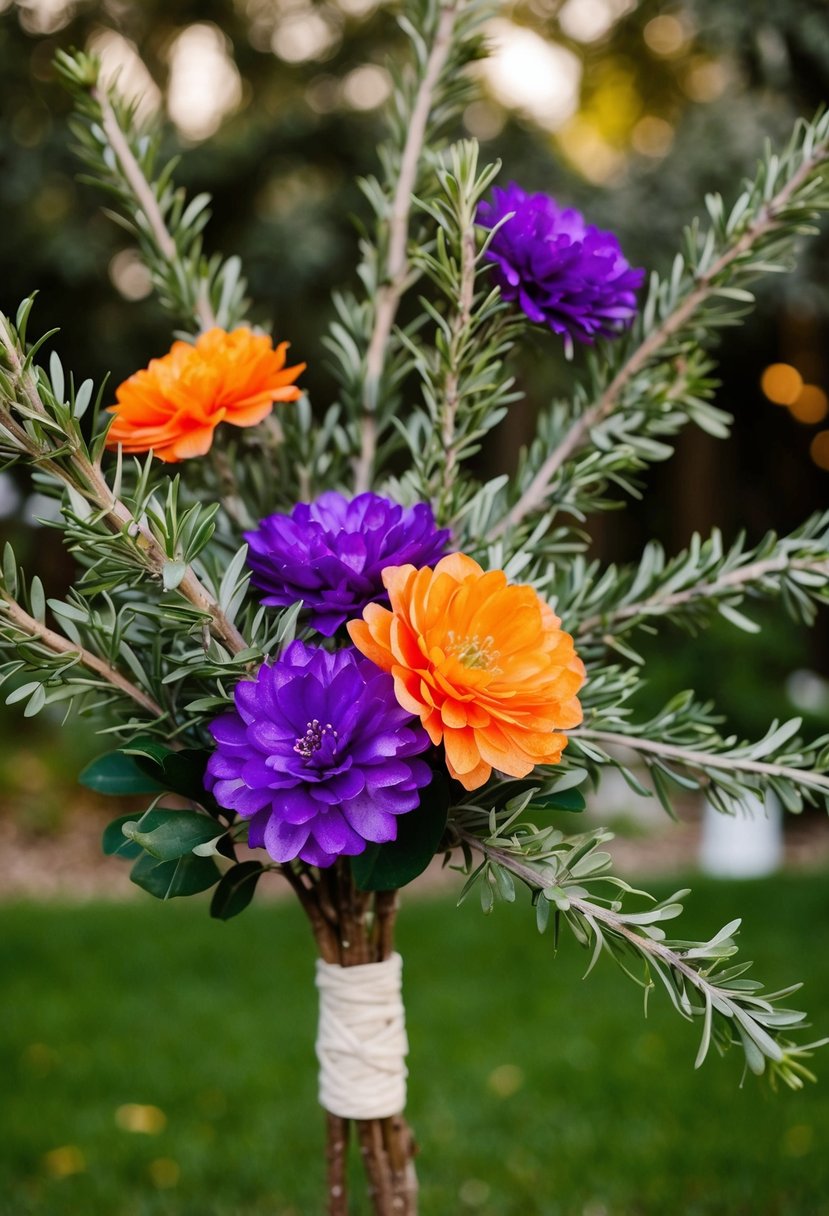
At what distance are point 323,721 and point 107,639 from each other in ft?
0.74

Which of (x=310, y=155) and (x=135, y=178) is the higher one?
(x=310, y=155)

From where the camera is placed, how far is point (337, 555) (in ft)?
3.01

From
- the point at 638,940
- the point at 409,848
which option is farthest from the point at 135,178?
the point at 638,940

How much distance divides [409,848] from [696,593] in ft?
1.53

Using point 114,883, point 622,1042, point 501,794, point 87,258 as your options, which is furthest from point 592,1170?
point 87,258

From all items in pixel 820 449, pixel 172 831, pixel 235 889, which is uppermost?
pixel 172 831

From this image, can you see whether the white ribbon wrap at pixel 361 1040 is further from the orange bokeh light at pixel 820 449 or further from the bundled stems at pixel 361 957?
the orange bokeh light at pixel 820 449

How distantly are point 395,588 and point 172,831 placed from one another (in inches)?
11.4

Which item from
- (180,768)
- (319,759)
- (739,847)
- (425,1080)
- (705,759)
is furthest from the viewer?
(739,847)

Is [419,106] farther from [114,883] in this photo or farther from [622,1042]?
[114,883]

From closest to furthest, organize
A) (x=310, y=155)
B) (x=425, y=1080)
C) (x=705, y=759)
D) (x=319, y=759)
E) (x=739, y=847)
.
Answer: (x=319, y=759)
(x=705, y=759)
(x=425, y=1080)
(x=739, y=847)
(x=310, y=155)

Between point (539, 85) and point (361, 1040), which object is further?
point (539, 85)

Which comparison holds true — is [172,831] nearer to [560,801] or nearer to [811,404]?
[560,801]

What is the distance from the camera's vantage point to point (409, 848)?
934 mm
